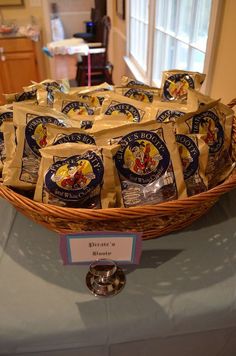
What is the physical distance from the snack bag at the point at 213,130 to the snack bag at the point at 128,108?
0.11 m

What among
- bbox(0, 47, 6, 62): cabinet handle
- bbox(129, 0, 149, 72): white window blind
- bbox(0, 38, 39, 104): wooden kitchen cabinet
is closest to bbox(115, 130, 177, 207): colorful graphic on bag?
bbox(129, 0, 149, 72): white window blind

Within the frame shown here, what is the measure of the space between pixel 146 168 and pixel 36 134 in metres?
0.27

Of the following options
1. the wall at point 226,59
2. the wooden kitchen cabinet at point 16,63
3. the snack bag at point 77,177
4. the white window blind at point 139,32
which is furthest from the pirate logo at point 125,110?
the wooden kitchen cabinet at point 16,63

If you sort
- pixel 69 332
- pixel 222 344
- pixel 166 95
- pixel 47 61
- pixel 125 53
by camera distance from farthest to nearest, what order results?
pixel 47 61 → pixel 125 53 → pixel 166 95 → pixel 222 344 → pixel 69 332

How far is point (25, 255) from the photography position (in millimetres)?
602

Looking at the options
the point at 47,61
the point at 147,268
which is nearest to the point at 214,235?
the point at 147,268

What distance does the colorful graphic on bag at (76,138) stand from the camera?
0.63 m

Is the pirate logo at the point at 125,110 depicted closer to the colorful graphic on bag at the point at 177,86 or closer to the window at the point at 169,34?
the colorful graphic on bag at the point at 177,86

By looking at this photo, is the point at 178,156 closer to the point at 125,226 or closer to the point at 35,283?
the point at 125,226

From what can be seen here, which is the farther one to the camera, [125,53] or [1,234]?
[125,53]

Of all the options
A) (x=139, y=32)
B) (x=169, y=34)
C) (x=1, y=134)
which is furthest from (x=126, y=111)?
(x=139, y=32)

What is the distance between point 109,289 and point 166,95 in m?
0.60

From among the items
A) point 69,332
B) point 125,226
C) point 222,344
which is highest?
point 125,226

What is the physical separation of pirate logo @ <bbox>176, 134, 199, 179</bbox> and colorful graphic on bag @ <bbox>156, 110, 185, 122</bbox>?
0.10 metres
